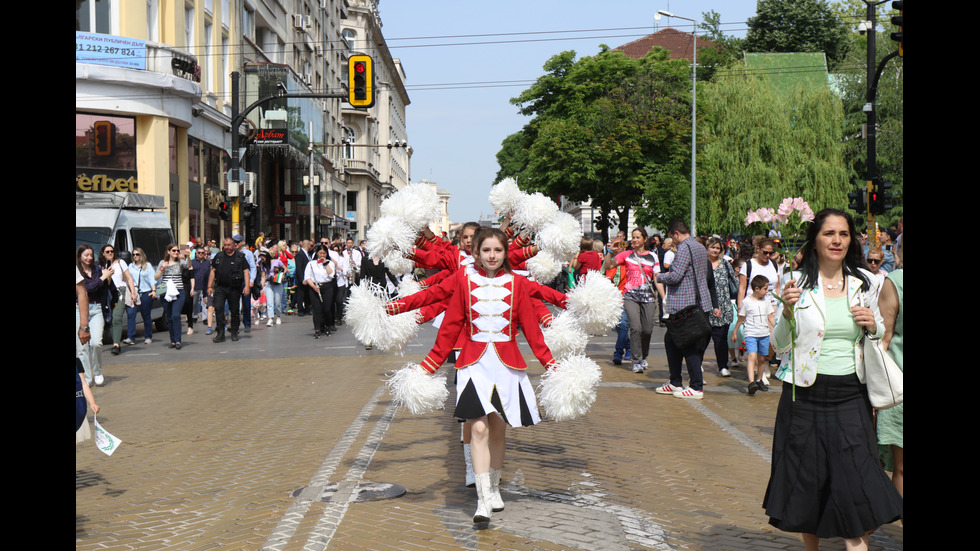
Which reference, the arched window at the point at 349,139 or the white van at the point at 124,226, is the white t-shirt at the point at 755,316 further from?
the arched window at the point at 349,139

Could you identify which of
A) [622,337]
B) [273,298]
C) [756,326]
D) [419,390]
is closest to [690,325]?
[756,326]

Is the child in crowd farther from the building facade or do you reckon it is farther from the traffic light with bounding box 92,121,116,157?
the traffic light with bounding box 92,121,116,157

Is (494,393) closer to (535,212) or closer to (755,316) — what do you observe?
(535,212)

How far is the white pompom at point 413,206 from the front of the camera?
7301 millimetres

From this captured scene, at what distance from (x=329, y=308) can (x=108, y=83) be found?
12.0 metres

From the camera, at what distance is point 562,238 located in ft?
23.1

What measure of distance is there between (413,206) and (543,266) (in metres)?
1.07

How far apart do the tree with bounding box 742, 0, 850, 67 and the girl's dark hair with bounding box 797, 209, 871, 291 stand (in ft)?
190

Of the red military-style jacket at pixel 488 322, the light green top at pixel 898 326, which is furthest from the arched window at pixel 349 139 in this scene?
the light green top at pixel 898 326

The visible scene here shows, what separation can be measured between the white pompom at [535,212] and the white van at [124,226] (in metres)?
12.9

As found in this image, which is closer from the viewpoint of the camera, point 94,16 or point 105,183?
point 94,16

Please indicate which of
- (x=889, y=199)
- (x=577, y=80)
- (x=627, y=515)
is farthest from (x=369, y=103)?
(x=577, y=80)

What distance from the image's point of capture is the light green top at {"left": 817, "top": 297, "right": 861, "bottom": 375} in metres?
4.61
